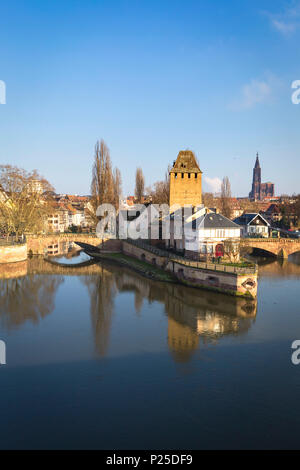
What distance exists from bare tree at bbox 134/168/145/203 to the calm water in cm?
4794

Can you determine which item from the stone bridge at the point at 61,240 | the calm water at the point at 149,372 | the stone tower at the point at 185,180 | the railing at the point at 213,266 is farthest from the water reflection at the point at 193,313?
the stone tower at the point at 185,180

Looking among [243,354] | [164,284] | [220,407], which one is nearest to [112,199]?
[164,284]

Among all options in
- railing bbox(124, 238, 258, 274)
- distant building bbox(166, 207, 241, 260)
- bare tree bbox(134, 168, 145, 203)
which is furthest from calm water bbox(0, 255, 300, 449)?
bare tree bbox(134, 168, 145, 203)

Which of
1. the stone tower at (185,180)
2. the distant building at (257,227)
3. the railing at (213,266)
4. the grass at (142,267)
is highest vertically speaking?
the stone tower at (185,180)

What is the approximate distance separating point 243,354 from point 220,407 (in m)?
6.55

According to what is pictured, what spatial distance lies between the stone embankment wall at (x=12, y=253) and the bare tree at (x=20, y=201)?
4030 millimetres

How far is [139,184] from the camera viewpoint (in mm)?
82938

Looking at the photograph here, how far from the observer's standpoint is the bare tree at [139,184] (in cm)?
8194

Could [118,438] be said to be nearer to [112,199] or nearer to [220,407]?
[220,407]

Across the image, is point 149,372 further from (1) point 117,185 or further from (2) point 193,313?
(1) point 117,185

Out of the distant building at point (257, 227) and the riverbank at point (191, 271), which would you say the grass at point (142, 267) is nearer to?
the riverbank at point (191, 271)

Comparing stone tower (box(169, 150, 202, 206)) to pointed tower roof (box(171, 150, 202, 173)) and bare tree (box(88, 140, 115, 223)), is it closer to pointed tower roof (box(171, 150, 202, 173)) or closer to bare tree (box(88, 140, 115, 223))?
pointed tower roof (box(171, 150, 202, 173))

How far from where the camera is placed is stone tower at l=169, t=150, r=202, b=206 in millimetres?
64812

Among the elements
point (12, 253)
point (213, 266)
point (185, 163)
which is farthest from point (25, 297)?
point (185, 163)
